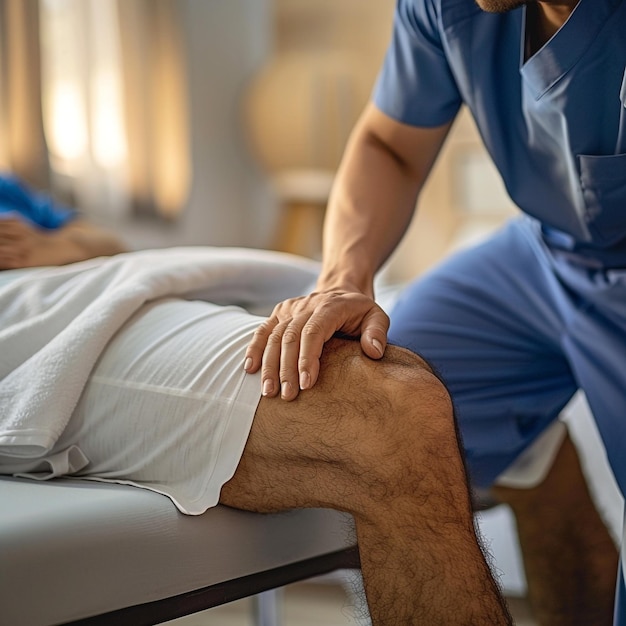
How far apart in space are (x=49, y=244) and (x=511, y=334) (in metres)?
0.75

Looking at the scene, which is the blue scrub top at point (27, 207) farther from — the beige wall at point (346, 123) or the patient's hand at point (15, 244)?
the beige wall at point (346, 123)

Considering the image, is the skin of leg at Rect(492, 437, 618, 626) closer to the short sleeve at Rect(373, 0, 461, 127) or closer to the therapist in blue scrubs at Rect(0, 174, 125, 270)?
the short sleeve at Rect(373, 0, 461, 127)

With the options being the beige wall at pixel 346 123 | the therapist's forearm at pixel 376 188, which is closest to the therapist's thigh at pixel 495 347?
the therapist's forearm at pixel 376 188

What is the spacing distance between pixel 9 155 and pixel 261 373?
6.95ft

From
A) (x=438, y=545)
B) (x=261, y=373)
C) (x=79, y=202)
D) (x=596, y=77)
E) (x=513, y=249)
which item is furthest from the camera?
(x=79, y=202)

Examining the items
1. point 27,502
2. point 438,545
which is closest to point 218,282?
point 27,502

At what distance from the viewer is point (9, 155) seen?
282 cm

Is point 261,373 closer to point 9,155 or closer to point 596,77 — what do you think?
point 596,77

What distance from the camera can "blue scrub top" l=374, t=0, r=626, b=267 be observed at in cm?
112

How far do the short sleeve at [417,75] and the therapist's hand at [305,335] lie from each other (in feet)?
1.44

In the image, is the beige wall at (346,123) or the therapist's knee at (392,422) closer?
the therapist's knee at (392,422)

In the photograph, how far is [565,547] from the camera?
5.08 ft

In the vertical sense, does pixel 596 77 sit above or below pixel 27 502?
above

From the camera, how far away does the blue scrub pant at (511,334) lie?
1.30 m
